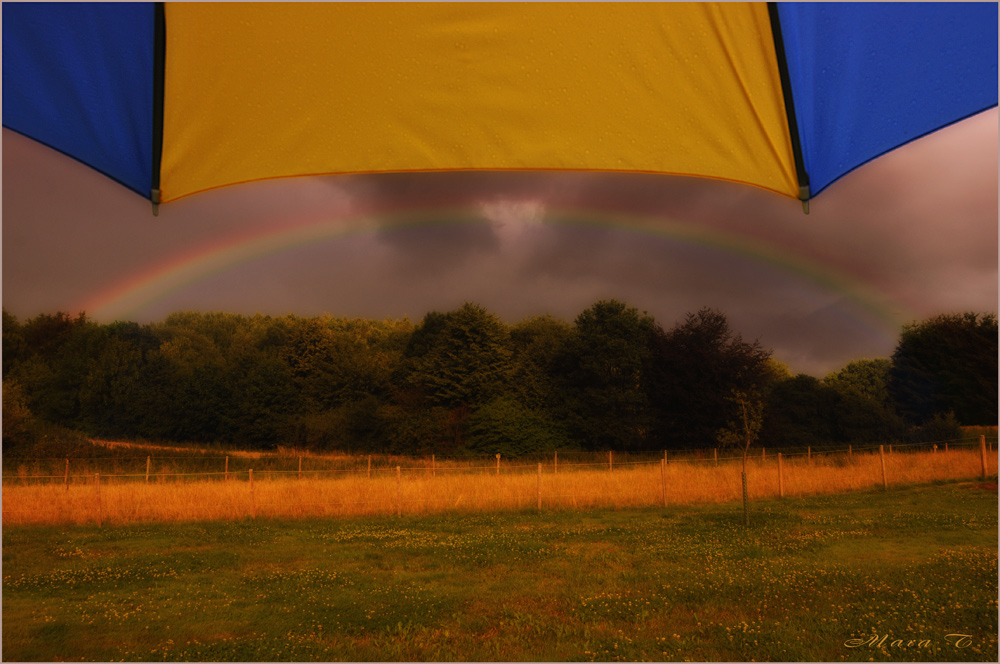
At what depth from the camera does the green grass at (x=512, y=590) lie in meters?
5.08

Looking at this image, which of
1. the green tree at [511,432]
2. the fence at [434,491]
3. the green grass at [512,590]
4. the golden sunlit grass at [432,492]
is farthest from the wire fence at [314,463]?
the green grass at [512,590]

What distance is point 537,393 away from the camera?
3303cm

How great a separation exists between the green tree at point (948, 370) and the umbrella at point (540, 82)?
136 ft

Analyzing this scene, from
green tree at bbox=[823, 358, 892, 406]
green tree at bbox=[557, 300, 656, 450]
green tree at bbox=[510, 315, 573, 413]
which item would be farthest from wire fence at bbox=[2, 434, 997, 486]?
green tree at bbox=[823, 358, 892, 406]

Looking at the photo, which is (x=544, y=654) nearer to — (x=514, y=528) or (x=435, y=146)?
(x=435, y=146)

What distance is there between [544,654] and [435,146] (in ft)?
15.0

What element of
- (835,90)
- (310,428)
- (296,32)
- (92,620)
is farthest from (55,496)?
(310,428)

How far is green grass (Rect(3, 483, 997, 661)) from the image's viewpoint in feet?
16.7

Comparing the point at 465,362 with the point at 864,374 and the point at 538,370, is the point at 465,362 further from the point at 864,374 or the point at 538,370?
the point at 864,374

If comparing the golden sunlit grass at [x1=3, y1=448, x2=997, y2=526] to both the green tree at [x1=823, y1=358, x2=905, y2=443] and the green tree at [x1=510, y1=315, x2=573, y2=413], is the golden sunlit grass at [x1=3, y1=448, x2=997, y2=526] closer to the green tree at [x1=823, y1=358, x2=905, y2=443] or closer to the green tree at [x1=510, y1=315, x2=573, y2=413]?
the green tree at [x1=510, y1=315, x2=573, y2=413]

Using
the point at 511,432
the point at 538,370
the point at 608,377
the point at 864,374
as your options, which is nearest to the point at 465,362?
the point at 538,370

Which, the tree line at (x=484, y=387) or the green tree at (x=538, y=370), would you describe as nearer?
the tree line at (x=484, y=387)

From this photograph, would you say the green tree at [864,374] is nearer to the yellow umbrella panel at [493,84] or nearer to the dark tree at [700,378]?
the dark tree at [700,378]

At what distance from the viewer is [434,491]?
14867 millimetres
